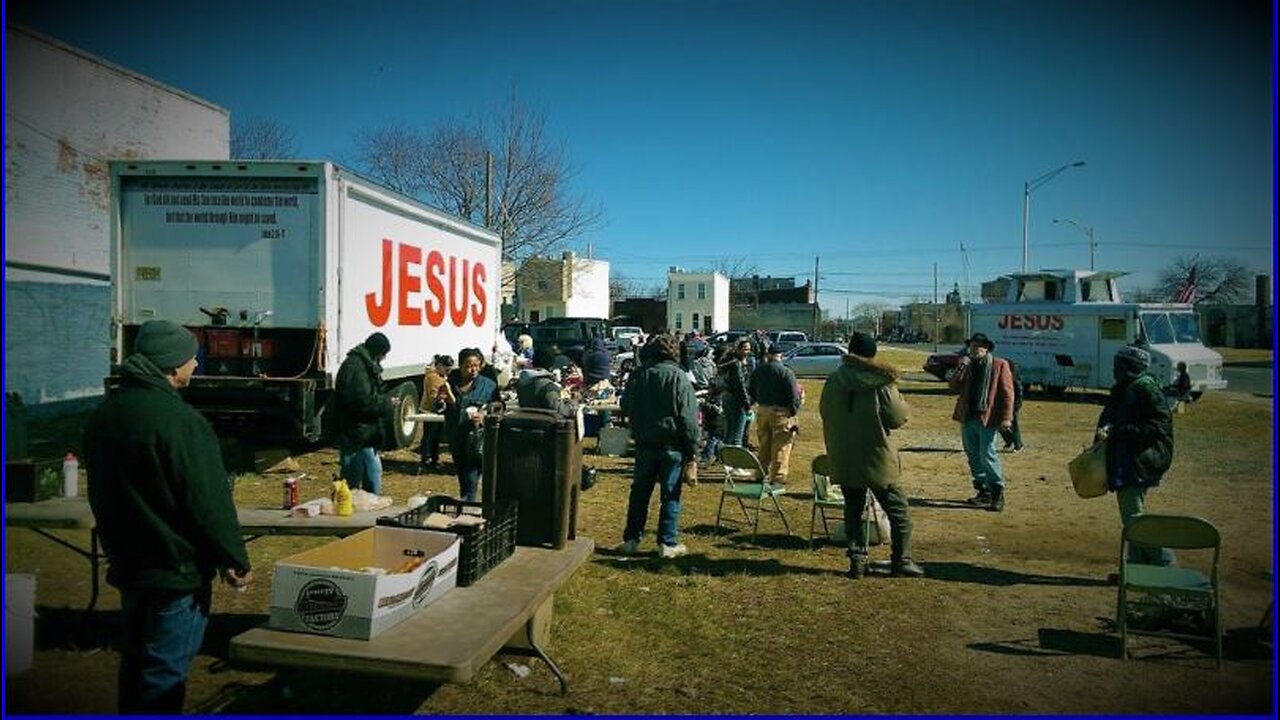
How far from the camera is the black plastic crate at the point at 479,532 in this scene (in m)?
4.18

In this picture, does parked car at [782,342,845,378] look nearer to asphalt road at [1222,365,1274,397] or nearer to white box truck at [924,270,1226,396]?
white box truck at [924,270,1226,396]

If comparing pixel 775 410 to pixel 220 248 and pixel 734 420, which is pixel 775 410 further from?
pixel 220 248

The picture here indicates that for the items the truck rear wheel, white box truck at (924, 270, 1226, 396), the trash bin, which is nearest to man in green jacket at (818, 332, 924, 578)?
the trash bin

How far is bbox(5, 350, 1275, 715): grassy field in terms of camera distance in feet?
14.4

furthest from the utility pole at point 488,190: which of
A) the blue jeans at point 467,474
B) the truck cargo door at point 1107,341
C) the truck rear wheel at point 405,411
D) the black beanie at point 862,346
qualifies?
the black beanie at point 862,346

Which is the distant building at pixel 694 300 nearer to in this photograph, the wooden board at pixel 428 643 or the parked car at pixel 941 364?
the parked car at pixel 941 364

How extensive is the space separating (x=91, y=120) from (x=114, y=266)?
9.95 metres

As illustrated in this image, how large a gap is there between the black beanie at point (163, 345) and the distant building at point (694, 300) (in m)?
66.6

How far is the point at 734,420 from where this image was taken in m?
11.3

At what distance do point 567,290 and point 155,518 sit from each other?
185 feet

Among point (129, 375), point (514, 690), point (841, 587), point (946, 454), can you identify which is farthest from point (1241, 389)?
point (129, 375)

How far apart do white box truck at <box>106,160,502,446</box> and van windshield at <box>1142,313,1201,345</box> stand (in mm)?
20494

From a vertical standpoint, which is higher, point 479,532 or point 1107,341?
point 1107,341

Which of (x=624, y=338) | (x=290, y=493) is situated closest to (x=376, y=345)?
(x=290, y=493)
